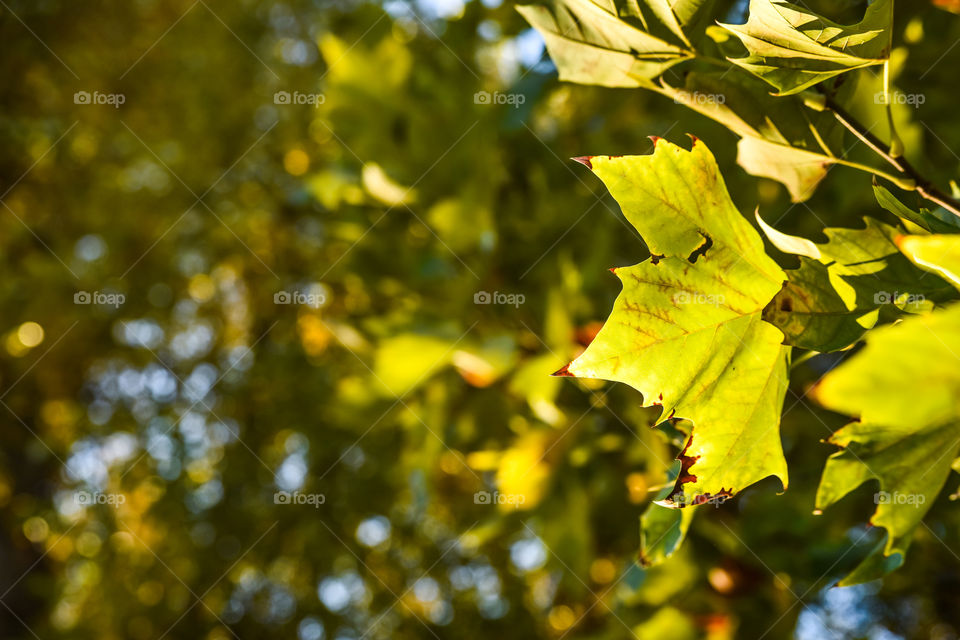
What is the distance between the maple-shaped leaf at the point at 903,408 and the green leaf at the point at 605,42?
433 millimetres

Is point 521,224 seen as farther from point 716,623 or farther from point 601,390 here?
point 716,623

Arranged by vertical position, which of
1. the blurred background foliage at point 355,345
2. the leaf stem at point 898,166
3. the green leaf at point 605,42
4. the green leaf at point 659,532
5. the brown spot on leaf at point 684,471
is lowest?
the blurred background foliage at point 355,345

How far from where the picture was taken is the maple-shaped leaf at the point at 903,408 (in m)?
0.39

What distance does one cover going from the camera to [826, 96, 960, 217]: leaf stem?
2.38 ft

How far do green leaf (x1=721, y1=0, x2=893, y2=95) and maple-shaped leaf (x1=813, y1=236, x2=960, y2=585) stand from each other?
0.26m

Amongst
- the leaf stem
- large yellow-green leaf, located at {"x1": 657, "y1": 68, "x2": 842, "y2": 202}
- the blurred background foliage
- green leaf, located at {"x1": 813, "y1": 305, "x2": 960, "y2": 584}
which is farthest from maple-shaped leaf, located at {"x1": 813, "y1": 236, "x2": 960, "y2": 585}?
the blurred background foliage

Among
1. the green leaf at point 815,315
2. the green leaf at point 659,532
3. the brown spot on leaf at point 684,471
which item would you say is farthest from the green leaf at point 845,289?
the green leaf at point 659,532

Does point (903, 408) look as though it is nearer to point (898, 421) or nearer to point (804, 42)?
point (898, 421)

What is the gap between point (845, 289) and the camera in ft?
2.27

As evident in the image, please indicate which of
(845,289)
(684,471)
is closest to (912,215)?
(845,289)

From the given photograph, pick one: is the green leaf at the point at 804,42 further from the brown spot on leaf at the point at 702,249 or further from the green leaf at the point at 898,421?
the green leaf at the point at 898,421

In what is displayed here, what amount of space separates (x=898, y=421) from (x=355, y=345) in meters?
1.87

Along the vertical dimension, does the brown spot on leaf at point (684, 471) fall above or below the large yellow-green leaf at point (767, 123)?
below

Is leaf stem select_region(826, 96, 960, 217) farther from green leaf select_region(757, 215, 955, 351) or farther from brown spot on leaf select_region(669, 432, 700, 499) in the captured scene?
brown spot on leaf select_region(669, 432, 700, 499)
